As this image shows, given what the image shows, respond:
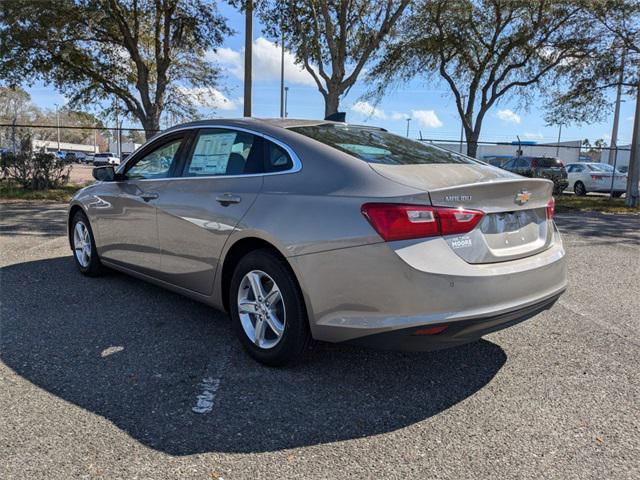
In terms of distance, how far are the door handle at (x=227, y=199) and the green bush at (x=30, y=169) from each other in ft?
42.4

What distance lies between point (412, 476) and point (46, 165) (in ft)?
49.1

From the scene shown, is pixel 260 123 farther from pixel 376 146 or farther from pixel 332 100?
pixel 332 100

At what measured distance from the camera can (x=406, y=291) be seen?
2781 mm

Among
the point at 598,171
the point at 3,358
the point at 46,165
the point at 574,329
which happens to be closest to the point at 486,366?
the point at 574,329

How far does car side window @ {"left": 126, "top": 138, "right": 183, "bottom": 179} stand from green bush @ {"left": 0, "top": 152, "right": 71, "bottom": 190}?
11.2 m

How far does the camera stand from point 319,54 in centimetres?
1396

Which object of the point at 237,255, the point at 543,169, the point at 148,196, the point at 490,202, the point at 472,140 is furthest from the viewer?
the point at 543,169

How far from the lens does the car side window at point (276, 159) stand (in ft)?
11.4

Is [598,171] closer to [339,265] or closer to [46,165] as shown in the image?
[46,165]

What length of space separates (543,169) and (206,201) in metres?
18.2

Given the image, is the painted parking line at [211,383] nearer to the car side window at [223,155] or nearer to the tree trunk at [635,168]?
the car side window at [223,155]

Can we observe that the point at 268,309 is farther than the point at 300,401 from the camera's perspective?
Yes

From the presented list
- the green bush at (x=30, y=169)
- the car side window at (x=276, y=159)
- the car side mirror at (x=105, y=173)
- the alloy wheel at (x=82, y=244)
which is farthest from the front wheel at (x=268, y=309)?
the green bush at (x=30, y=169)

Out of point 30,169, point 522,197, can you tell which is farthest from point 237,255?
point 30,169
